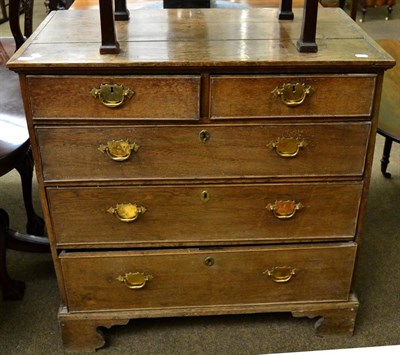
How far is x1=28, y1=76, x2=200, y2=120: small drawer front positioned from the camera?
1244 mm

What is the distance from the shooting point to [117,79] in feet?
4.08

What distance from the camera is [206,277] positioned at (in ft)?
5.16

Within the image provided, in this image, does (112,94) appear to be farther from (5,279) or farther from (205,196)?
(5,279)

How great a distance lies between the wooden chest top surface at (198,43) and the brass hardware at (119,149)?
19cm

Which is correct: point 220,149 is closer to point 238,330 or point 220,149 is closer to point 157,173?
point 157,173

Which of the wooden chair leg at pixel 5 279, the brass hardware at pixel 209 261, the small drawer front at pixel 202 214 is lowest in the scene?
the wooden chair leg at pixel 5 279

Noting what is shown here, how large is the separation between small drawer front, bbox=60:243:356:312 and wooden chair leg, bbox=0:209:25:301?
13.6 inches

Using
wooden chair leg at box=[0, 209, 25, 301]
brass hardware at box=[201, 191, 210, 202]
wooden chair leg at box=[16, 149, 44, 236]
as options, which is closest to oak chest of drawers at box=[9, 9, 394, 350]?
brass hardware at box=[201, 191, 210, 202]

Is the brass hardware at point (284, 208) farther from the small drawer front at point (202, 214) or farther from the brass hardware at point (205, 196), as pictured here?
the brass hardware at point (205, 196)

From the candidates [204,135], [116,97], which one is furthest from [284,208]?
[116,97]

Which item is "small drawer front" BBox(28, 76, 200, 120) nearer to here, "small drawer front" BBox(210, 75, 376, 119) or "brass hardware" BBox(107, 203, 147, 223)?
"small drawer front" BBox(210, 75, 376, 119)

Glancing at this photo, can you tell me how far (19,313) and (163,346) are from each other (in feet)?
1.64

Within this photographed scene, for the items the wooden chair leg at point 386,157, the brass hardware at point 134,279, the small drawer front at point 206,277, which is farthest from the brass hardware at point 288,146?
the wooden chair leg at point 386,157

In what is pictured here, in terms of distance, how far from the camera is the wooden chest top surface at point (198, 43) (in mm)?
1225
